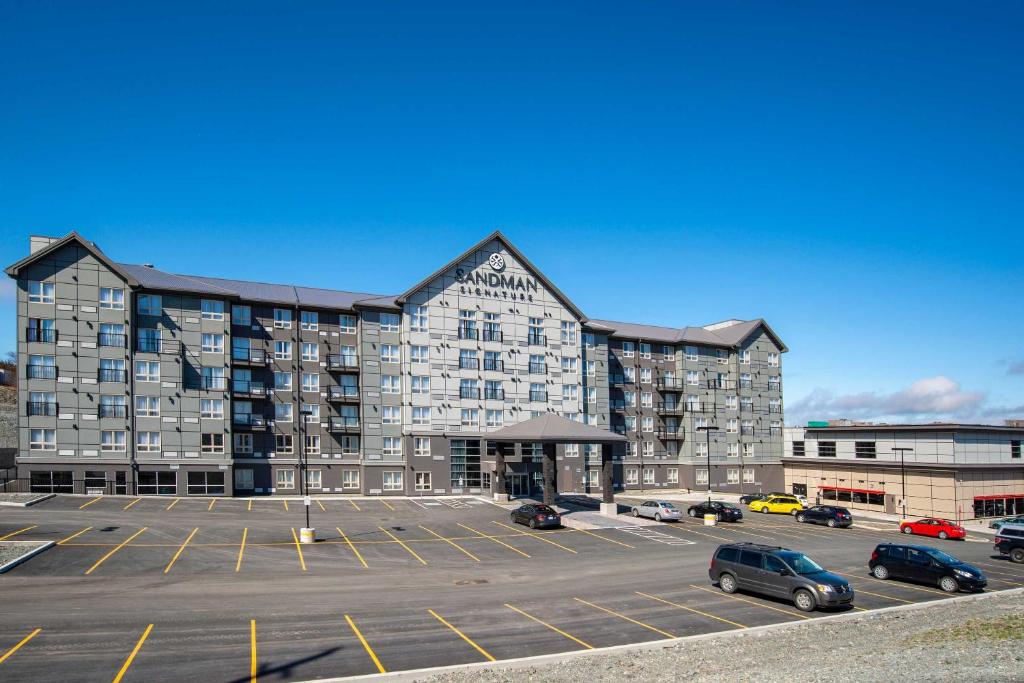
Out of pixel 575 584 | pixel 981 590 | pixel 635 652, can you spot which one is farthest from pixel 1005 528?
pixel 635 652

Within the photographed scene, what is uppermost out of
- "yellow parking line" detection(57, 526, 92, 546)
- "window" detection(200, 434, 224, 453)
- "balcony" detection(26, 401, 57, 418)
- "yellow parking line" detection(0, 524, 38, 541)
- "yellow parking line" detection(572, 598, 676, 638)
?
"balcony" detection(26, 401, 57, 418)

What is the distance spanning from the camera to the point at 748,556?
2852 cm

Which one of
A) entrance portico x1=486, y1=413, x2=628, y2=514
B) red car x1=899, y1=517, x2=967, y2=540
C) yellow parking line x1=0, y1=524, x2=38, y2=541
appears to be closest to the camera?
yellow parking line x1=0, y1=524, x2=38, y2=541

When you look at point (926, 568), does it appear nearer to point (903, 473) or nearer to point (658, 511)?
point (658, 511)

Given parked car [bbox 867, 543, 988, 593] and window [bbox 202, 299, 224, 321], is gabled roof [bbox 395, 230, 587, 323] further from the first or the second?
parked car [bbox 867, 543, 988, 593]

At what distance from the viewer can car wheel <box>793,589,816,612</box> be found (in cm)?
2562

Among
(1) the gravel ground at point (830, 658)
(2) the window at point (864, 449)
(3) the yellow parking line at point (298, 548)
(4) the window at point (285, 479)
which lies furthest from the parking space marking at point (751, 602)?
(2) the window at point (864, 449)

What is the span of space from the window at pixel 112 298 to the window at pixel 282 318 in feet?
40.0

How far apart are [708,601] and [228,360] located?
4736 cm

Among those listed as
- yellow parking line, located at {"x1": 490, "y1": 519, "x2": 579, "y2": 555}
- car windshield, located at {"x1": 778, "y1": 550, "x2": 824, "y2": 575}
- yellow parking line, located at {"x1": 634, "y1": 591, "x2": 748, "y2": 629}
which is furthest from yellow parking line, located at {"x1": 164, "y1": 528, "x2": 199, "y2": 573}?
car windshield, located at {"x1": 778, "y1": 550, "x2": 824, "y2": 575}

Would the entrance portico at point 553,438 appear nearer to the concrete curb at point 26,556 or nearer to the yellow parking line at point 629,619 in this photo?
the yellow parking line at point 629,619

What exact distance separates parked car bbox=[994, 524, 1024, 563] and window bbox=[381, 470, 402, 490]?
45463 mm

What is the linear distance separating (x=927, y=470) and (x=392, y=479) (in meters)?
47.2

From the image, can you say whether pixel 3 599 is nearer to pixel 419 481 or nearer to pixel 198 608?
pixel 198 608
